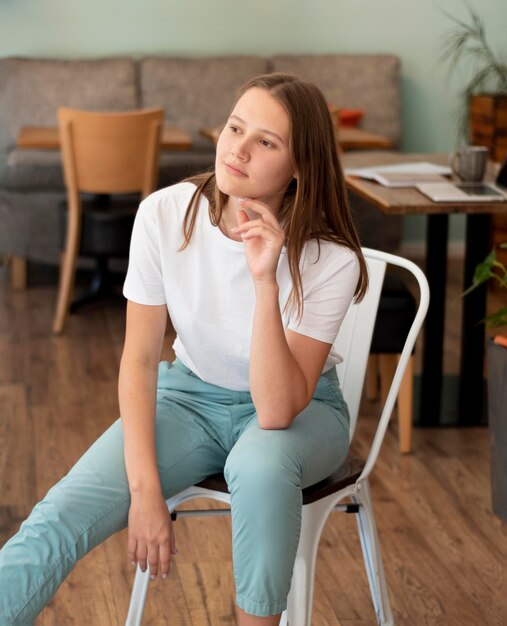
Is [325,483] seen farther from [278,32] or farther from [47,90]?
[278,32]

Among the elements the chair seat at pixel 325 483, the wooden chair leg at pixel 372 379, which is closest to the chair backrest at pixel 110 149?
the wooden chair leg at pixel 372 379

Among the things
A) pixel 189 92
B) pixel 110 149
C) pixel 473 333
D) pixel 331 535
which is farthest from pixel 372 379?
pixel 189 92

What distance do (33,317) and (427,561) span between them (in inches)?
90.2

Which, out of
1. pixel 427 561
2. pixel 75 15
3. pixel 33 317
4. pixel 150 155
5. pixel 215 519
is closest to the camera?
pixel 427 561

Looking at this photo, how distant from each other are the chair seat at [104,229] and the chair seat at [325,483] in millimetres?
2423

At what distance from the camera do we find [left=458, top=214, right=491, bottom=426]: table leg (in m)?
3.09

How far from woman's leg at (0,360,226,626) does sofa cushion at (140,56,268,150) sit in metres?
3.30

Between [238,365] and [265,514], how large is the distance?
1.04 ft

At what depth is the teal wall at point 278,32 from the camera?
498 cm

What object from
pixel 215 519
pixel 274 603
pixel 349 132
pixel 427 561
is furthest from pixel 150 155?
pixel 274 603

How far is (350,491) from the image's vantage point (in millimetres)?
1763

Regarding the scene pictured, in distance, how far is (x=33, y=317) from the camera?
4180 millimetres

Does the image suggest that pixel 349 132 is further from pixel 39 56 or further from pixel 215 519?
pixel 215 519

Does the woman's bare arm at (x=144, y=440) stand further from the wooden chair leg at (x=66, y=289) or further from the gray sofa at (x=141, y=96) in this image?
the gray sofa at (x=141, y=96)
